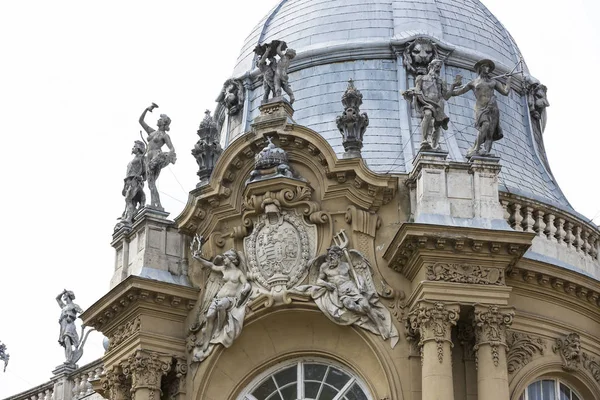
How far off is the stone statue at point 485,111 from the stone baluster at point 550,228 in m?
1.85

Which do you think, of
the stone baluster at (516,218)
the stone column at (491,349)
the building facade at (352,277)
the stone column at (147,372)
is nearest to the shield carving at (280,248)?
the building facade at (352,277)

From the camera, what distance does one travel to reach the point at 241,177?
2447 centimetres

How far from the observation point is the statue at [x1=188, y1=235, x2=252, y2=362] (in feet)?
77.3

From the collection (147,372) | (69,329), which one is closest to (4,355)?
(69,329)

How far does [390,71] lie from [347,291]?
5.98 m

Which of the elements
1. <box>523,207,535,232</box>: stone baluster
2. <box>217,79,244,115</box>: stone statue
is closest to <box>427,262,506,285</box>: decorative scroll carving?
<box>523,207,535,232</box>: stone baluster

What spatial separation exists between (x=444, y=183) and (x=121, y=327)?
5960 millimetres

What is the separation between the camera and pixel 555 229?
80.8 feet

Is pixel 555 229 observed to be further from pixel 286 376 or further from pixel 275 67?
pixel 275 67

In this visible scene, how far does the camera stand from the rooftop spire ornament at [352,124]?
24078mm

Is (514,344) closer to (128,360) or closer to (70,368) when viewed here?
(128,360)

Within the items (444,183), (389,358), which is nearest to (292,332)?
(389,358)

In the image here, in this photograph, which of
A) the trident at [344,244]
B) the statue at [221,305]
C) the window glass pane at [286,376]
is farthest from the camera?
the window glass pane at [286,376]

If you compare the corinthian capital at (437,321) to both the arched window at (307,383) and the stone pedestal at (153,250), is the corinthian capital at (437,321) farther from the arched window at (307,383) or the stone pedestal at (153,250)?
the stone pedestal at (153,250)
